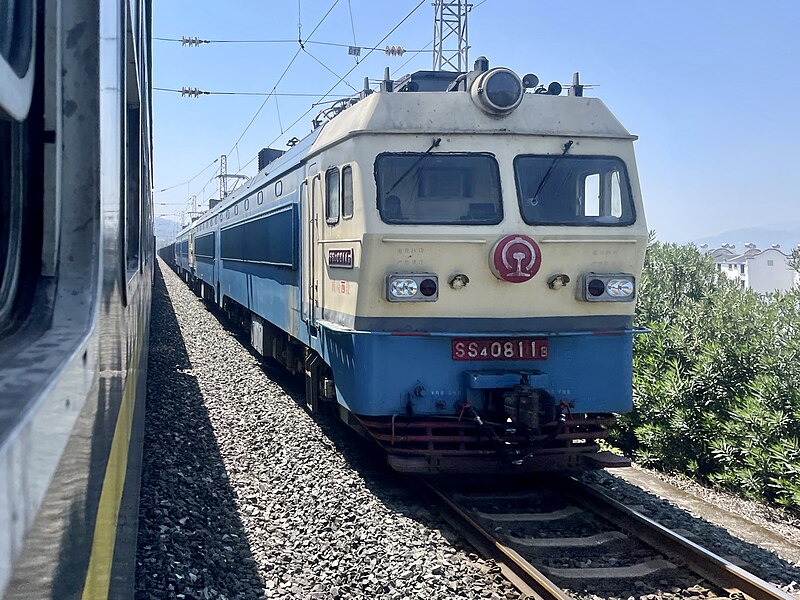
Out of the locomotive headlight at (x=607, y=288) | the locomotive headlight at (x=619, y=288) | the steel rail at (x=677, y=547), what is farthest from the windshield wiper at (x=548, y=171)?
the steel rail at (x=677, y=547)

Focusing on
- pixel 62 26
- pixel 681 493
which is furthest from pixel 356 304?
pixel 62 26

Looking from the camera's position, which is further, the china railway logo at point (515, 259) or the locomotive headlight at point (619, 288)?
the locomotive headlight at point (619, 288)

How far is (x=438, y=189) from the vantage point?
6086 mm

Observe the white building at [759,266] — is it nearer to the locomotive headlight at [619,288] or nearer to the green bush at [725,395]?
the green bush at [725,395]

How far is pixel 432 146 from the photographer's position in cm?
606

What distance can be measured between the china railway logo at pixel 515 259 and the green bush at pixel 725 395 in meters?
2.89

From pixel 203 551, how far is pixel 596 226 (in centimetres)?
376

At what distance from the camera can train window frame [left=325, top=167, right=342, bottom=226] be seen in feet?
21.2

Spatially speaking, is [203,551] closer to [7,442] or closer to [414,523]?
[414,523]

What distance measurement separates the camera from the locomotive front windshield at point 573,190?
618 centimetres

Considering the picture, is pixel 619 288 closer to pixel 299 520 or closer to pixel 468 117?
pixel 468 117

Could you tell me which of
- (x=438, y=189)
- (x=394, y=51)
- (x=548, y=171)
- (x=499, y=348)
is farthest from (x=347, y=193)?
(x=394, y=51)

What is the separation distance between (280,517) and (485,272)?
Answer: 2370mm

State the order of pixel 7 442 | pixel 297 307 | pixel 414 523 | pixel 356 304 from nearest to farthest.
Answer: pixel 7 442 < pixel 414 523 < pixel 356 304 < pixel 297 307
